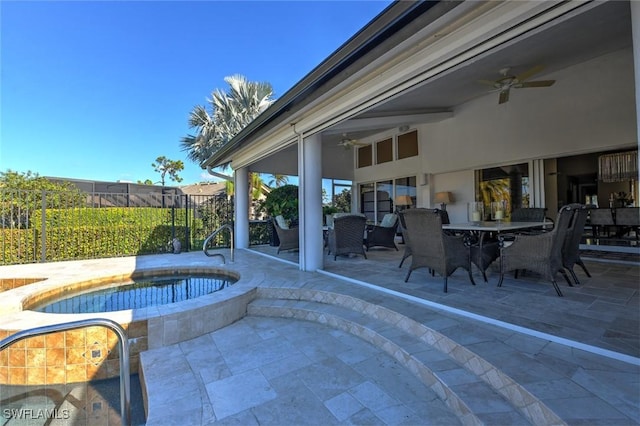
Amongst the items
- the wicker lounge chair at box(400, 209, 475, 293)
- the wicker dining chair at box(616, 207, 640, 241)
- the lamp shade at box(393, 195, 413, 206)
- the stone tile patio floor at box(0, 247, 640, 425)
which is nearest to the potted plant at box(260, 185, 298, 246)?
the lamp shade at box(393, 195, 413, 206)

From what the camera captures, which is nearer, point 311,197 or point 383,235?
point 311,197

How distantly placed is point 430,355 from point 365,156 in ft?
30.9

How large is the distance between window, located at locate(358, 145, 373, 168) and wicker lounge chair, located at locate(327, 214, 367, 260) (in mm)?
5485

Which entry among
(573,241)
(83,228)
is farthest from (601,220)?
(83,228)

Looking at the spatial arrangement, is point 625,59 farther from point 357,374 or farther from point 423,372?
point 357,374

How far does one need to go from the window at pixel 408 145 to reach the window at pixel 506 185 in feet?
6.87

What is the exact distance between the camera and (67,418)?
2387mm

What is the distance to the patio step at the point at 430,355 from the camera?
5.45ft

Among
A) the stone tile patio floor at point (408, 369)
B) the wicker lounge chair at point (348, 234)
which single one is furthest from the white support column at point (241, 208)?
the stone tile patio floor at point (408, 369)

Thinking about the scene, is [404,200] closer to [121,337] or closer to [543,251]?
[543,251]

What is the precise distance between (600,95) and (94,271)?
10.2m

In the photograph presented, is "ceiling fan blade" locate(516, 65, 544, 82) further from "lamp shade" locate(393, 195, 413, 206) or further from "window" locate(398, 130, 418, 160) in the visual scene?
"lamp shade" locate(393, 195, 413, 206)

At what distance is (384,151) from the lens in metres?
10.3

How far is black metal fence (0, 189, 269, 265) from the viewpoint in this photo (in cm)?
651
